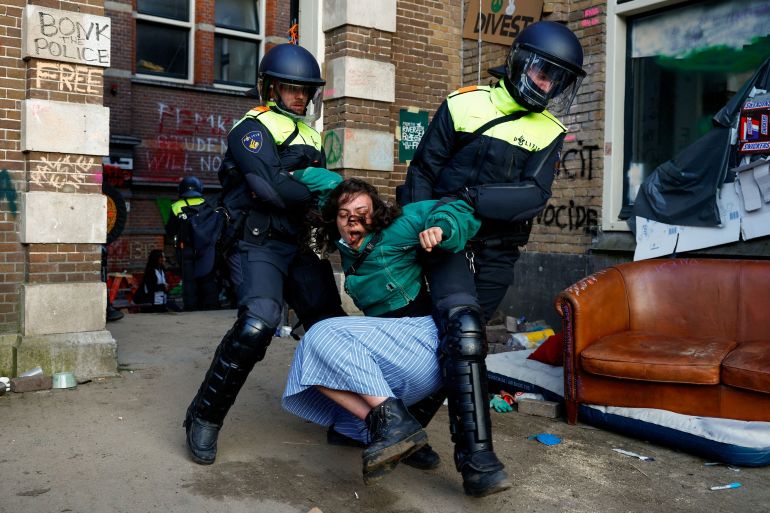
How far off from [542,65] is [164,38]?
15.9 meters

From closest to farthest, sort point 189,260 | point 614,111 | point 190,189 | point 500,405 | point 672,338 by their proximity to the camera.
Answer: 1. point 672,338
2. point 500,405
3. point 614,111
4. point 189,260
5. point 190,189

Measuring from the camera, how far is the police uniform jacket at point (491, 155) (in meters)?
3.85

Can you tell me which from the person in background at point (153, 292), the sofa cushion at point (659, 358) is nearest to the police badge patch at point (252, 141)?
the sofa cushion at point (659, 358)

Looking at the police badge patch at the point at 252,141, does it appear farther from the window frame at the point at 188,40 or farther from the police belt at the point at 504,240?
the window frame at the point at 188,40

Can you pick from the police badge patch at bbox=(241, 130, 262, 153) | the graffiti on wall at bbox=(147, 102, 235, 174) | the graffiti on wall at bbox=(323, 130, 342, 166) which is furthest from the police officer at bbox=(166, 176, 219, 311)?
the graffiti on wall at bbox=(147, 102, 235, 174)

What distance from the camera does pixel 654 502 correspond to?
12.2ft

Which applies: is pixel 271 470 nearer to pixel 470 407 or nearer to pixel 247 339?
pixel 247 339

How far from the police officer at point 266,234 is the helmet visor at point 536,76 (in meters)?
1.06

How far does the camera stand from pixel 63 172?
586 cm

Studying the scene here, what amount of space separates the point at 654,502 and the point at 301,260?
6.99ft

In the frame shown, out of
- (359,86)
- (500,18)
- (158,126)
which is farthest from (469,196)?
(158,126)

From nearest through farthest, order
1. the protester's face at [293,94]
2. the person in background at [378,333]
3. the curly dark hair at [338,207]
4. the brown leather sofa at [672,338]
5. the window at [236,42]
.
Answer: the person in background at [378,333], the curly dark hair at [338,207], the protester's face at [293,94], the brown leather sofa at [672,338], the window at [236,42]

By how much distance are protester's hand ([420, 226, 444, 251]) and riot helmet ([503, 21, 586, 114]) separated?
3.23 feet

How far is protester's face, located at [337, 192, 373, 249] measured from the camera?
366cm
